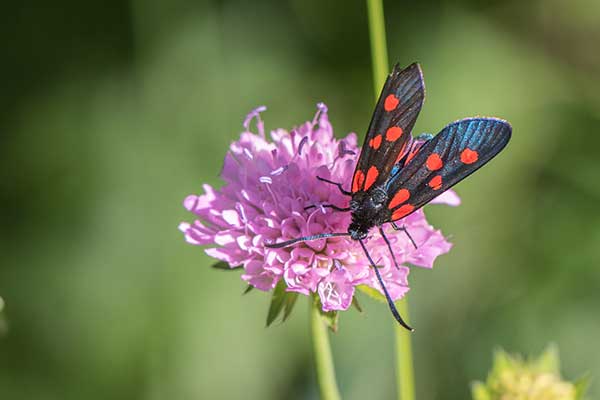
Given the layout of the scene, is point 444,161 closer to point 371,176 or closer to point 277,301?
point 371,176

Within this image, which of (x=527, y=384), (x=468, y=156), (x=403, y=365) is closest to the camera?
(x=468, y=156)

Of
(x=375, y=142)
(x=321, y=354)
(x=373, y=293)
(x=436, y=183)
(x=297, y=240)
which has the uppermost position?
(x=375, y=142)

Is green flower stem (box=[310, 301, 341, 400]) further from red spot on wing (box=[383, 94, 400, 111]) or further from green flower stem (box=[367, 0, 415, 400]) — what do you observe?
red spot on wing (box=[383, 94, 400, 111])

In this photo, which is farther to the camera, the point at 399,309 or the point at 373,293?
the point at 399,309

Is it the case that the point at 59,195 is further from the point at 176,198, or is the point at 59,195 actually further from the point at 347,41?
the point at 347,41

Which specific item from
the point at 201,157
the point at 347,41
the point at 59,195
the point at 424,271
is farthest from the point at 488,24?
the point at 59,195

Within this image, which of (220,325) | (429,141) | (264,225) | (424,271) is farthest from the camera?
(424,271)

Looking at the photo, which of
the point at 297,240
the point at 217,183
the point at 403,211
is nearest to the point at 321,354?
the point at 297,240
